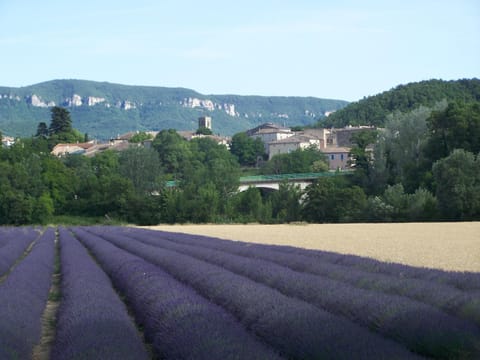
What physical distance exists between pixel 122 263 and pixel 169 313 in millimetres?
8717

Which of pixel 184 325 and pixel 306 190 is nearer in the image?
pixel 184 325

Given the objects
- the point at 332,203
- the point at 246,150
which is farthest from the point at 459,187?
the point at 246,150

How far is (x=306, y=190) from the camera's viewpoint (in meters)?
62.1

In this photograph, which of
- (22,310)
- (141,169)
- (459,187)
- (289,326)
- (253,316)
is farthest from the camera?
(141,169)

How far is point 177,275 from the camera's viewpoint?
47.5 ft

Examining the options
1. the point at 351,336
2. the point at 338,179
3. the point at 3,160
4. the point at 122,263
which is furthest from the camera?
the point at 3,160

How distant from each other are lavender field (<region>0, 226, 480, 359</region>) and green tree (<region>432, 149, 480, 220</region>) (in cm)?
3520

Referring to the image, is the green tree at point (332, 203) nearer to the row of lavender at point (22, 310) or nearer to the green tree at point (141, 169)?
the green tree at point (141, 169)

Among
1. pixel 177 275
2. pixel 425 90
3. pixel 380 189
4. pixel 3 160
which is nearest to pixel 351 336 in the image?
pixel 177 275

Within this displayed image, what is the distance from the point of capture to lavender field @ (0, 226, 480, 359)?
6.96 metres

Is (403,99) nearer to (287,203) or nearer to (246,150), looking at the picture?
(246,150)

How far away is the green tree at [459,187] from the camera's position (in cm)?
4734

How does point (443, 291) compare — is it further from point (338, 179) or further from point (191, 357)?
point (338, 179)

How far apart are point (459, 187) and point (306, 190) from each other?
57.0ft
